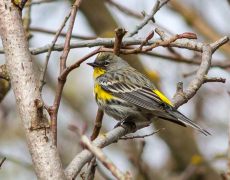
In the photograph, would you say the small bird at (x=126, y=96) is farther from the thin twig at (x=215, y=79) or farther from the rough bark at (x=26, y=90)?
the rough bark at (x=26, y=90)

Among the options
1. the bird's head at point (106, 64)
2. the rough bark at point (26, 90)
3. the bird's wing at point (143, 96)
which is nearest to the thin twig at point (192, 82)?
the rough bark at point (26, 90)

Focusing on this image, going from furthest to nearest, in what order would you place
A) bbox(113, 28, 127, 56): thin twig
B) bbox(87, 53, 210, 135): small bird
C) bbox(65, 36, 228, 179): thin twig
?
bbox(87, 53, 210, 135): small bird < bbox(113, 28, 127, 56): thin twig < bbox(65, 36, 228, 179): thin twig

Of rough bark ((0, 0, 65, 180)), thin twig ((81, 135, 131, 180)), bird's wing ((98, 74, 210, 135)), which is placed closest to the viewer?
thin twig ((81, 135, 131, 180))

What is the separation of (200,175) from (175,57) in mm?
2845

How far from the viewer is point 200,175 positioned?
8742mm

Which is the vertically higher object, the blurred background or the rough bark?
the rough bark

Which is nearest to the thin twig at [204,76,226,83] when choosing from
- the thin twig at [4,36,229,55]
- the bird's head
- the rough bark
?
the thin twig at [4,36,229,55]

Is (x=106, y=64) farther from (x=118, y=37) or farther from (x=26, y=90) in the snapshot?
(x=26, y=90)

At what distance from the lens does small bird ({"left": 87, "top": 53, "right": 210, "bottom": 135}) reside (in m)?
5.32

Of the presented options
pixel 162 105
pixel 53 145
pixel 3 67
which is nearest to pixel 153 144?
pixel 162 105

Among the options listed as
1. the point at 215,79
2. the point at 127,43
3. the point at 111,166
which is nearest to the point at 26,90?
the point at 111,166

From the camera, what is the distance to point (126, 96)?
582cm

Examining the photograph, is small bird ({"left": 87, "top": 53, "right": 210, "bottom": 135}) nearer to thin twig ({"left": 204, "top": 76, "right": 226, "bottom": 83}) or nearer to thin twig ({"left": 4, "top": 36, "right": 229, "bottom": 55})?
thin twig ({"left": 204, "top": 76, "right": 226, "bottom": 83})

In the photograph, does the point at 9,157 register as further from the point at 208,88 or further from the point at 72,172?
the point at 72,172
